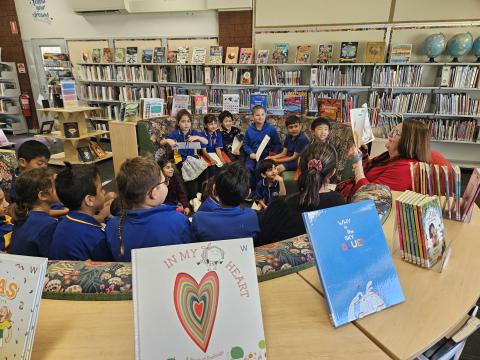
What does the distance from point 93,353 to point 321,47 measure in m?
5.37

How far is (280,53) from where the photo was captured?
17.3 ft

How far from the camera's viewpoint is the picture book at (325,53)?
16.6 ft

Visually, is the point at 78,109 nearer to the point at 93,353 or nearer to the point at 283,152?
the point at 283,152

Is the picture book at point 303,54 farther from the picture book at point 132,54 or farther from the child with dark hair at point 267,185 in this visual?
the picture book at point 132,54

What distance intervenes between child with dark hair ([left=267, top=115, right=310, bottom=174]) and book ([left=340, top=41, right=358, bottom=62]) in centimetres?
205

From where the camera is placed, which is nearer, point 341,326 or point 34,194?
point 341,326

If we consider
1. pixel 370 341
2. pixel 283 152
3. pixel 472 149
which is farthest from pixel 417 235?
pixel 472 149

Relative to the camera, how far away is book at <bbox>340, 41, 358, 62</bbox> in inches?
192

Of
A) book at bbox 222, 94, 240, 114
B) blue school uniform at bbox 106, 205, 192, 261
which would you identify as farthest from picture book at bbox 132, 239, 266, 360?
book at bbox 222, 94, 240, 114

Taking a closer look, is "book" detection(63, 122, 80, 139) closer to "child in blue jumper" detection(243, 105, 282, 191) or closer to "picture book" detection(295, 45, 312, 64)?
"child in blue jumper" detection(243, 105, 282, 191)

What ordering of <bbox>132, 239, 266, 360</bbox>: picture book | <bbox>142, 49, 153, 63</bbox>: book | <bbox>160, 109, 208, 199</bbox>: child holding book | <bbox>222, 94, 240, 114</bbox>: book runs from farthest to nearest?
<bbox>142, 49, 153, 63</bbox>: book
<bbox>222, 94, 240, 114</bbox>: book
<bbox>160, 109, 208, 199</bbox>: child holding book
<bbox>132, 239, 266, 360</bbox>: picture book

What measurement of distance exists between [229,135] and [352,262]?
3.29 meters

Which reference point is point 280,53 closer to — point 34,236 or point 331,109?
point 331,109

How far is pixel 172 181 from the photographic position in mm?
3336
